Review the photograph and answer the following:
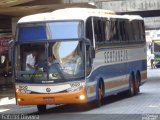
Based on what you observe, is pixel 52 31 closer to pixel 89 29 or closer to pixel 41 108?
pixel 89 29

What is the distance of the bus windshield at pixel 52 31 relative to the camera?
2045cm

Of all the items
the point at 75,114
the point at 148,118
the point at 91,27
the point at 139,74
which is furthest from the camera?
the point at 139,74

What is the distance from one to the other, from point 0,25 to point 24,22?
73.3ft

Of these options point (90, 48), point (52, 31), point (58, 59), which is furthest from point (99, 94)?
point (52, 31)

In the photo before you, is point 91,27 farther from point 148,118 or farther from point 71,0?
point 71,0

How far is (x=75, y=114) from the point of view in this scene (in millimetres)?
19859

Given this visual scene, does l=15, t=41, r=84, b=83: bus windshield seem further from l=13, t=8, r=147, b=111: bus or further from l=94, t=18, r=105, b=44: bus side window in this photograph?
l=94, t=18, r=105, b=44: bus side window

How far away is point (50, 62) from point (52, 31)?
42.9 inches

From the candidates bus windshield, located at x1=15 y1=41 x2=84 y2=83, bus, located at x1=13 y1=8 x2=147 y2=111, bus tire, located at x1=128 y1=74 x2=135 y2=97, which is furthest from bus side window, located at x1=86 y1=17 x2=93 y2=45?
bus tire, located at x1=128 y1=74 x2=135 y2=97

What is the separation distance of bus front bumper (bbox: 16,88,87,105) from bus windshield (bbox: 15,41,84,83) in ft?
1.57

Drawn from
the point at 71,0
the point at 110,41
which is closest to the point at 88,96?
the point at 110,41

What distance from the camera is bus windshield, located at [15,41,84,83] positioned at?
65.9ft

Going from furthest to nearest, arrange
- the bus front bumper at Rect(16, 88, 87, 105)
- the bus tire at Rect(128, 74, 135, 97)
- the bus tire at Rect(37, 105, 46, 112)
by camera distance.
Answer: the bus tire at Rect(128, 74, 135, 97) < the bus tire at Rect(37, 105, 46, 112) < the bus front bumper at Rect(16, 88, 87, 105)

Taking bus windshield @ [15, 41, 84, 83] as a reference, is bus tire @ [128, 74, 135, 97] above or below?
below
